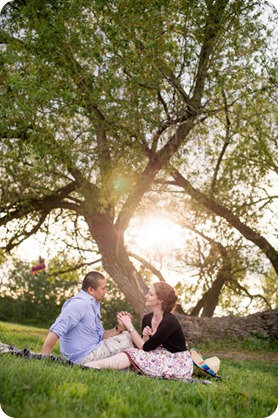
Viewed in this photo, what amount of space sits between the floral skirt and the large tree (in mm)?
4328

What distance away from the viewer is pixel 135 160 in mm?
9852

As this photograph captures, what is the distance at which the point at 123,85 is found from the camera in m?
8.73

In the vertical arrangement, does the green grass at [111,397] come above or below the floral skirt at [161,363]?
below

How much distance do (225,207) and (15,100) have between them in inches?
245

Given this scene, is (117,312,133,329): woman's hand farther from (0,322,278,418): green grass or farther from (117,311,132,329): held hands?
(0,322,278,418): green grass

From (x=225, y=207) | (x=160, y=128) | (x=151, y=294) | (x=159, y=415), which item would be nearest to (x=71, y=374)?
(x=159, y=415)

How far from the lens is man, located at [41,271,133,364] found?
17.9ft

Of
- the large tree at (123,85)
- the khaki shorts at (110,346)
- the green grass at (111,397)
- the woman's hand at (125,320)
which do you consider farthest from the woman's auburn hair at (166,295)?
the large tree at (123,85)

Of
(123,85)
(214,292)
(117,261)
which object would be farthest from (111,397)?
(214,292)

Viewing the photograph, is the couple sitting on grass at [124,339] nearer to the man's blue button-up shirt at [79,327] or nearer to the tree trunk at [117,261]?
the man's blue button-up shirt at [79,327]

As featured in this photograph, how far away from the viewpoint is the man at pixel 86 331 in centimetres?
544

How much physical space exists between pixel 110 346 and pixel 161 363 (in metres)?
0.59

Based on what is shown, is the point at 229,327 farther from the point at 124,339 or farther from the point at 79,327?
the point at 79,327

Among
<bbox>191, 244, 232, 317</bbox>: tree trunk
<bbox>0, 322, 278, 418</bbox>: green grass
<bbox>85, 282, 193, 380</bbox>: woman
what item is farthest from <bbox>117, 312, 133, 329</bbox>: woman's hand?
<bbox>191, 244, 232, 317</bbox>: tree trunk
